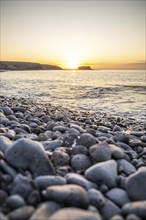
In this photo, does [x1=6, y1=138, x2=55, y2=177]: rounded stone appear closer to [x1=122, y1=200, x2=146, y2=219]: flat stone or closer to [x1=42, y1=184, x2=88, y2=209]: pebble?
[x1=42, y1=184, x2=88, y2=209]: pebble

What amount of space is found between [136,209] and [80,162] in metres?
1.23

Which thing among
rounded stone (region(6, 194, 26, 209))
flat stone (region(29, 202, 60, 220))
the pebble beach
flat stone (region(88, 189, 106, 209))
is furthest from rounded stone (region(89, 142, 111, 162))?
rounded stone (region(6, 194, 26, 209))

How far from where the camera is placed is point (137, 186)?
3127 millimetres

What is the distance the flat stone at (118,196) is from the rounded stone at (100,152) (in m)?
0.73

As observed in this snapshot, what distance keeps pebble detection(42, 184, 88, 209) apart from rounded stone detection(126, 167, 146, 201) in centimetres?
69

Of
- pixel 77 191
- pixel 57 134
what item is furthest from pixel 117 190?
pixel 57 134

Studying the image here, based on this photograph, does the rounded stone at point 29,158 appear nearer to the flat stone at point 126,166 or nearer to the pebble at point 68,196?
the pebble at point 68,196

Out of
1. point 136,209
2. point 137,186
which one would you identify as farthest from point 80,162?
point 136,209

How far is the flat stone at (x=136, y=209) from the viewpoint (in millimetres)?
2663

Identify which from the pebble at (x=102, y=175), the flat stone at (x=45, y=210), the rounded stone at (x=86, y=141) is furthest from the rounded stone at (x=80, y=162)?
the flat stone at (x=45, y=210)

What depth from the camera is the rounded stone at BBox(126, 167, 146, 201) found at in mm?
3081

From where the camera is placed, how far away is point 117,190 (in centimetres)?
319

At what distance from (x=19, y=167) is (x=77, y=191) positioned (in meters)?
0.92

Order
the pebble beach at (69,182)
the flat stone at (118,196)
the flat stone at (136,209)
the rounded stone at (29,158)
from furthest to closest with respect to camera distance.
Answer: the rounded stone at (29,158), the flat stone at (118,196), the flat stone at (136,209), the pebble beach at (69,182)
